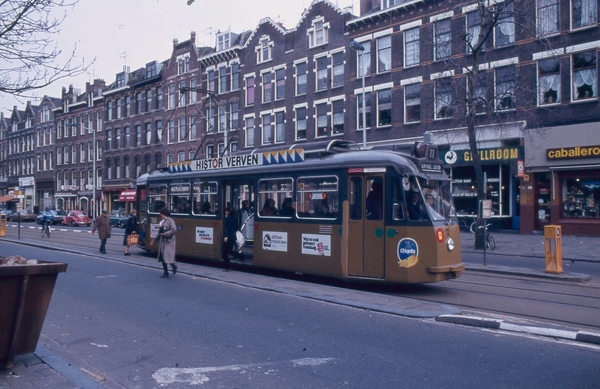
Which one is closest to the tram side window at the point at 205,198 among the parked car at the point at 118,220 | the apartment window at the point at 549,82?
the apartment window at the point at 549,82

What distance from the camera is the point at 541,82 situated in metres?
25.2

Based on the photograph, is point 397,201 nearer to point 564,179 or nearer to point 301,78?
point 564,179

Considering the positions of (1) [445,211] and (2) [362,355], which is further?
(1) [445,211]

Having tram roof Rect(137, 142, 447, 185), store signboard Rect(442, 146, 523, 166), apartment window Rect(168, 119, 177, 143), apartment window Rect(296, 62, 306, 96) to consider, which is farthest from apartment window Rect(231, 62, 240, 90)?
tram roof Rect(137, 142, 447, 185)

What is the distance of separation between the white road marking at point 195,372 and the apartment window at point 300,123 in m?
30.4

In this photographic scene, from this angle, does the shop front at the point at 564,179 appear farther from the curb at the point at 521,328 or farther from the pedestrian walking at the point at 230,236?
the curb at the point at 521,328

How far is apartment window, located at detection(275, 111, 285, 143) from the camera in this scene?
124ft

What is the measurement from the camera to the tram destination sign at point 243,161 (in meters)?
12.5

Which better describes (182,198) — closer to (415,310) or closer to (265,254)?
(265,254)

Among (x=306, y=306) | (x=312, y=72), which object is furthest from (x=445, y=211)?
(x=312, y=72)

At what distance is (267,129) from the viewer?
39.0 metres

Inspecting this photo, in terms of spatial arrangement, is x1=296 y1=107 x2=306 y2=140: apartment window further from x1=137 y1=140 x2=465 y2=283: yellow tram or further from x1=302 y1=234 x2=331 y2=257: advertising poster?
x1=302 y1=234 x2=331 y2=257: advertising poster

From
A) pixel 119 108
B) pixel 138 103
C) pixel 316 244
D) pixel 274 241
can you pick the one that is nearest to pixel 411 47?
pixel 274 241

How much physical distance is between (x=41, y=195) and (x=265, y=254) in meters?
64.6
